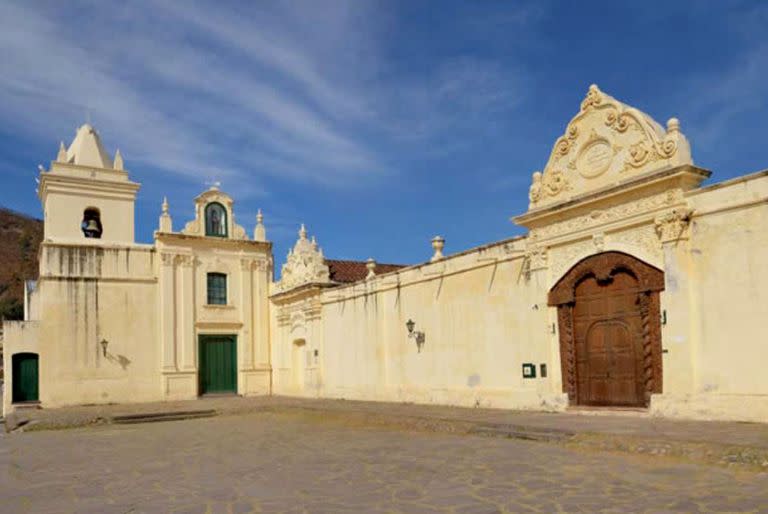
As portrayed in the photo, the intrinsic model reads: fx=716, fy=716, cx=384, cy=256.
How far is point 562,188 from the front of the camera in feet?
44.3

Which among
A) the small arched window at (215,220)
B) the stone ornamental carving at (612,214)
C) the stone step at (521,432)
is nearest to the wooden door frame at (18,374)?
the small arched window at (215,220)

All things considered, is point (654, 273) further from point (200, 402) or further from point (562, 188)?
point (200, 402)

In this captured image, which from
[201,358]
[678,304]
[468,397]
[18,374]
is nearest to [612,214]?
[678,304]

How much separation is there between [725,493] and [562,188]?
8.10 meters

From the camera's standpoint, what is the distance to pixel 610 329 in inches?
497

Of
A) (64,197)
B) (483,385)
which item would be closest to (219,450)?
(483,385)

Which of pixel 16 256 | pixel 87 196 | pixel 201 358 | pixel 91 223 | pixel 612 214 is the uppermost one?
pixel 16 256

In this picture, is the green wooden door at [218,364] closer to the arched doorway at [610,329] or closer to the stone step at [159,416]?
the stone step at [159,416]

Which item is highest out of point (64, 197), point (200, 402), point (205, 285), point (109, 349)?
point (64, 197)

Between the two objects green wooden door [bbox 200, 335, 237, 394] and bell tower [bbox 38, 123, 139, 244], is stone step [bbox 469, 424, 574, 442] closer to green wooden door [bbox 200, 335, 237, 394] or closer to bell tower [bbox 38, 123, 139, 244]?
green wooden door [bbox 200, 335, 237, 394]

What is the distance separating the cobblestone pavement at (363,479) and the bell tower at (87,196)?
1410 centimetres

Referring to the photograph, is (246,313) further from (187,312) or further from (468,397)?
(468,397)

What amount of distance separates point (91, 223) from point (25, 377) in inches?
222

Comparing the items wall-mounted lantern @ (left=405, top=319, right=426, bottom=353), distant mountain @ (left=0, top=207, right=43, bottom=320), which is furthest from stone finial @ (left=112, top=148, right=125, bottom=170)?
distant mountain @ (left=0, top=207, right=43, bottom=320)
